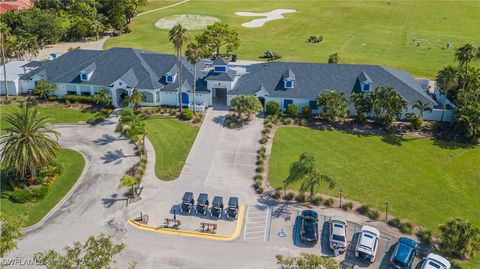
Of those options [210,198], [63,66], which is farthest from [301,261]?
[63,66]

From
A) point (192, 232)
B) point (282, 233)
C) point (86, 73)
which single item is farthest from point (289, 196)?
point (86, 73)

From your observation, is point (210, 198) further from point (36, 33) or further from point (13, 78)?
point (36, 33)

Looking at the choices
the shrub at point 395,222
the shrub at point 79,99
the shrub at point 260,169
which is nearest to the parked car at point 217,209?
the shrub at point 260,169

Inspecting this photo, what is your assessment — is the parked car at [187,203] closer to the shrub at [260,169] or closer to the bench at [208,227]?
the bench at [208,227]

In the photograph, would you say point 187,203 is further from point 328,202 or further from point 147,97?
point 147,97

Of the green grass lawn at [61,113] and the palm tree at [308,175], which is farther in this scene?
the green grass lawn at [61,113]

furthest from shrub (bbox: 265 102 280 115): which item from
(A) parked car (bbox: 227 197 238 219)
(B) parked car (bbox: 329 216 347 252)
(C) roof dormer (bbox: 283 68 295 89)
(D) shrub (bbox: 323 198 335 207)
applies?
(B) parked car (bbox: 329 216 347 252)
